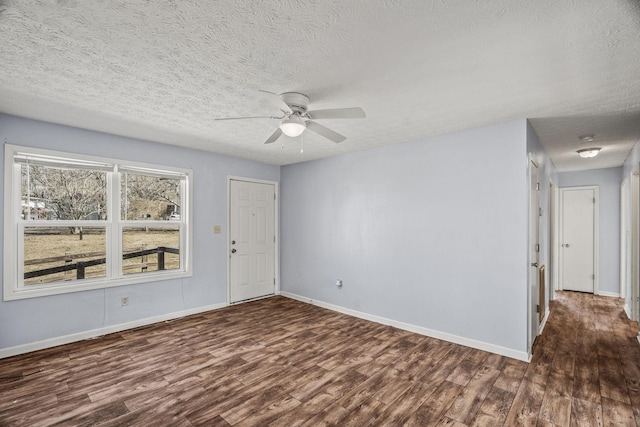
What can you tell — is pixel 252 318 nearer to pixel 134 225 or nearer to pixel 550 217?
pixel 134 225

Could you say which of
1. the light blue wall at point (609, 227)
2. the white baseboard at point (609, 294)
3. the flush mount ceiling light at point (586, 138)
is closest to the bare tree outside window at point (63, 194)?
the flush mount ceiling light at point (586, 138)

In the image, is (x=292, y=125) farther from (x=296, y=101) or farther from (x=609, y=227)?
(x=609, y=227)

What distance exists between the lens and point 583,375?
8.98ft

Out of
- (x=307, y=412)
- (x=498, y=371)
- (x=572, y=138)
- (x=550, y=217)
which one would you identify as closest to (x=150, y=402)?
(x=307, y=412)

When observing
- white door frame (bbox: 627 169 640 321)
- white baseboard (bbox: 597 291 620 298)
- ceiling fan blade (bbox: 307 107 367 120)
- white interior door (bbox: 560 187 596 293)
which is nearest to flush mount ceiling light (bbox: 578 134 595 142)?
white door frame (bbox: 627 169 640 321)

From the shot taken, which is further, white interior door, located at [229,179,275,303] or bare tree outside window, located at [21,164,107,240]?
white interior door, located at [229,179,275,303]

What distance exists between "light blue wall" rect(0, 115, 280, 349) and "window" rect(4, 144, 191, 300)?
11cm

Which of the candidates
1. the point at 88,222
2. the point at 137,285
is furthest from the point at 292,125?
the point at 137,285

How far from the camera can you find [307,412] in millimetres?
2234

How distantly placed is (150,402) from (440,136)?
393 centimetres

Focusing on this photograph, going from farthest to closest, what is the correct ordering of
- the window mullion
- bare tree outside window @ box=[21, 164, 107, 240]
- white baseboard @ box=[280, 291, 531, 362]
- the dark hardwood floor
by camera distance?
the window mullion, bare tree outside window @ box=[21, 164, 107, 240], white baseboard @ box=[280, 291, 531, 362], the dark hardwood floor

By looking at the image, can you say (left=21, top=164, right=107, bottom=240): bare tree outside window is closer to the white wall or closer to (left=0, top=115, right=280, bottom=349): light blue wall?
(left=0, top=115, right=280, bottom=349): light blue wall

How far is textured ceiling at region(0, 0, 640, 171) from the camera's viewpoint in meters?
1.53

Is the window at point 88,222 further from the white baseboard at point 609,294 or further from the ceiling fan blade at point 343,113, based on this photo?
the white baseboard at point 609,294
